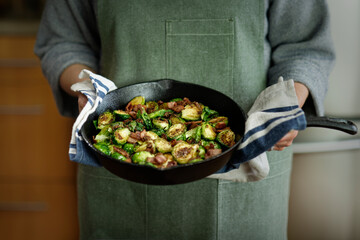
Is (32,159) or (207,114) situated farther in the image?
(32,159)

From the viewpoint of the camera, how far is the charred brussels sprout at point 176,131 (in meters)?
Answer: 0.82

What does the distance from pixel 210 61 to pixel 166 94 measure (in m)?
0.18

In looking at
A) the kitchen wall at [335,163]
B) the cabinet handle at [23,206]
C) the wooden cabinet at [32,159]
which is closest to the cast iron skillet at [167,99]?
the kitchen wall at [335,163]

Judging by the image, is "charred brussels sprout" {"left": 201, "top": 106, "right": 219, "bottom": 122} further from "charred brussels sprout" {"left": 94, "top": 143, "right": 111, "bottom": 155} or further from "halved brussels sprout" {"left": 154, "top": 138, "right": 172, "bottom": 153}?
"charred brussels sprout" {"left": 94, "top": 143, "right": 111, "bottom": 155}

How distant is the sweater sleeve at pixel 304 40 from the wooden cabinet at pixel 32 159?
1.28 meters

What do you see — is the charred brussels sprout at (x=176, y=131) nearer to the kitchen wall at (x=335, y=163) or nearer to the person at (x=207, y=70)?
the person at (x=207, y=70)

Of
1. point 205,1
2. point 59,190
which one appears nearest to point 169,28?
point 205,1

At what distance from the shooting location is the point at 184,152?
2.43 feet

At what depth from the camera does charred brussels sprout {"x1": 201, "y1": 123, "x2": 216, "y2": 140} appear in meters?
0.80

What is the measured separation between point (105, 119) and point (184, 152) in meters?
0.21

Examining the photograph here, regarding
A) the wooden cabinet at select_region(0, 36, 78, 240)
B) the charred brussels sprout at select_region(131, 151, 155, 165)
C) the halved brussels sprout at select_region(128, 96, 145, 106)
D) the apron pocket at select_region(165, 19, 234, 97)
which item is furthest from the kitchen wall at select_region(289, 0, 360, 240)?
the wooden cabinet at select_region(0, 36, 78, 240)

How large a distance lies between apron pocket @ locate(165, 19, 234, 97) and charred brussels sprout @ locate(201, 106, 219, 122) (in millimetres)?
183

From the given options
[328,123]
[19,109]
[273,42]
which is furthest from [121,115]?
[19,109]

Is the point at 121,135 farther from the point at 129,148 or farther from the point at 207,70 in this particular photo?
the point at 207,70
